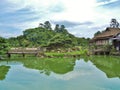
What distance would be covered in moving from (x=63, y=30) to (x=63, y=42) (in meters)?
23.6

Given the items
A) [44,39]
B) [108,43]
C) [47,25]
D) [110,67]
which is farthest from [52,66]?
[47,25]

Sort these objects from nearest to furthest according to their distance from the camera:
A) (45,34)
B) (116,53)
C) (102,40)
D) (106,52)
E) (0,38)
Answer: (0,38)
(116,53)
(106,52)
(102,40)
(45,34)

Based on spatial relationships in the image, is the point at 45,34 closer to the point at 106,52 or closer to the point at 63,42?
the point at 63,42

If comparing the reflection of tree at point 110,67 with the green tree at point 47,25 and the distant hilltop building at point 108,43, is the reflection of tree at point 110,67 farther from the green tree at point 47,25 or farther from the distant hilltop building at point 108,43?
the green tree at point 47,25

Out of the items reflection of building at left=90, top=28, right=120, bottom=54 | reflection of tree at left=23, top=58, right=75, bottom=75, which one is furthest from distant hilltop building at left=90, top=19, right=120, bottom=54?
reflection of tree at left=23, top=58, right=75, bottom=75

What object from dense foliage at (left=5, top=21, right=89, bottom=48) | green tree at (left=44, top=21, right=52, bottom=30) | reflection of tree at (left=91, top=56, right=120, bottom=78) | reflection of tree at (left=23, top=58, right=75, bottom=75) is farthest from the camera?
green tree at (left=44, top=21, right=52, bottom=30)

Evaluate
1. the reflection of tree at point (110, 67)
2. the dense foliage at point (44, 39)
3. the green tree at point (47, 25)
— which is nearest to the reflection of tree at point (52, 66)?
the reflection of tree at point (110, 67)

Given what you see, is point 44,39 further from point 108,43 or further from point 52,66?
point 52,66

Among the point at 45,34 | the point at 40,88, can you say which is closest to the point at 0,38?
the point at 40,88

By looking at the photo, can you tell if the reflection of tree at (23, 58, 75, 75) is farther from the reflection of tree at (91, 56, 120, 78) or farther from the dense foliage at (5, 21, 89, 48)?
the dense foliage at (5, 21, 89, 48)

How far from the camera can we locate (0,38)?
32.8m

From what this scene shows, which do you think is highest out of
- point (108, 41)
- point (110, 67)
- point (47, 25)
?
point (47, 25)

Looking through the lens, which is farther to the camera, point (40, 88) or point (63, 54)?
point (63, 54)

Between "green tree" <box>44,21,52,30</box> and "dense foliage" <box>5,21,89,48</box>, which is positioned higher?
"green tree" <box>44,21,52,30</box>
